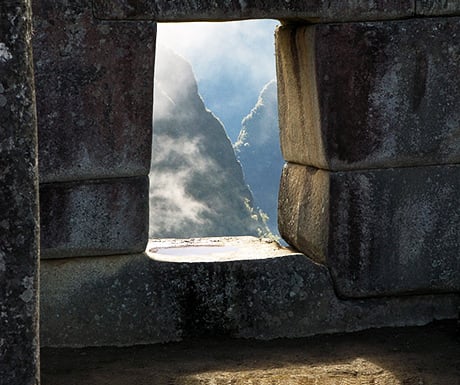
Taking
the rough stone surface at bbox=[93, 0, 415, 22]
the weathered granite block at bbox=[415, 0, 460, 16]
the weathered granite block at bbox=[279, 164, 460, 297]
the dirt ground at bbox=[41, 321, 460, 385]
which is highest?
the weathered granite block at bbox=[415, 0, 460, 16]

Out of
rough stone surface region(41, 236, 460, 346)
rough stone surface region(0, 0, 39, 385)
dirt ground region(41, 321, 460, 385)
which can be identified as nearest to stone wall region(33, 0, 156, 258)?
rough stone surface region(41, 236, 460, 346)

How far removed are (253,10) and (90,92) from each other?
2.86 feet

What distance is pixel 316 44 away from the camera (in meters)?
5.15

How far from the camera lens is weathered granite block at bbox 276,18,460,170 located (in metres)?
5.19

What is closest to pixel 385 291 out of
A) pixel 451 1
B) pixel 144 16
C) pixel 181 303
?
pixel 181 303

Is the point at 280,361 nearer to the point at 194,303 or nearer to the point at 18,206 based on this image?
the point at 194,303

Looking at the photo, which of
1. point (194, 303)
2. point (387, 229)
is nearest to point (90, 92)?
point (194, 303)

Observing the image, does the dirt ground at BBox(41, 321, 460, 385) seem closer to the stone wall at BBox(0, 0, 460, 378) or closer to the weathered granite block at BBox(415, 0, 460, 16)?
the stone wall at BBox(0, 0, 460, 378)

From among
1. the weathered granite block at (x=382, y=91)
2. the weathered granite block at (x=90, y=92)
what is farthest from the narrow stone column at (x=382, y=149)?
the weathered granite block at (x=90, y=92)

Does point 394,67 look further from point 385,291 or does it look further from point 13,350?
point 13,350

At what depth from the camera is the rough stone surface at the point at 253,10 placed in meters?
4.92

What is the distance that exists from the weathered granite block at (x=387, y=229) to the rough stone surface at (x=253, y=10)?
31.2 inches

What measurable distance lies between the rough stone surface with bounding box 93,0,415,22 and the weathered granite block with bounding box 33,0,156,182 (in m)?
0.07

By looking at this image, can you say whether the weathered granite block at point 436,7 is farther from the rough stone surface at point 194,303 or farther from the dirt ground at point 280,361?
the dirt ground at point 280,361
